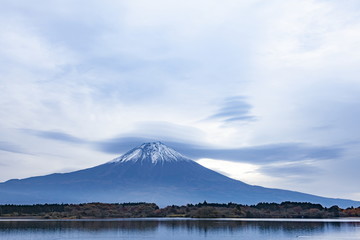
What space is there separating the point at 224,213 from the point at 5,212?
2608 inches

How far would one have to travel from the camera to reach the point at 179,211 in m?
158

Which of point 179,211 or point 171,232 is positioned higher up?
point 179,211

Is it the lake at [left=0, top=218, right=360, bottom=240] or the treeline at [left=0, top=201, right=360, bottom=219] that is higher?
the treeline at [left=0, top=201, right=360, bottom=219]

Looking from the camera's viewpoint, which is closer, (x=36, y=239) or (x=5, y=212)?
(x=36, y=239)

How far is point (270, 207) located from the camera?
14975 centimetres

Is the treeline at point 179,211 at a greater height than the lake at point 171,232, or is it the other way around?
the treeline at point 179,211

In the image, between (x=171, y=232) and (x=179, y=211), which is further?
(x=179, y=211)

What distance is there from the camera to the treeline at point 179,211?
136m

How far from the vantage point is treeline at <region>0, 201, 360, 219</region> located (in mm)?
136500

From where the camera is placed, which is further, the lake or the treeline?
the treeline

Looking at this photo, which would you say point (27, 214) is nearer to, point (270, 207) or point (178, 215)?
point (178, 215)

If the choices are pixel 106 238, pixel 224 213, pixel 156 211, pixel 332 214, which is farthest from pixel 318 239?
pixel 156 211

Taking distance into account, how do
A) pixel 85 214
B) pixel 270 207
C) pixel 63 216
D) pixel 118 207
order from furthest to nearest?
pixel 118 207 → pixel 270 207 → pixel 85 214 → pixel 63 216

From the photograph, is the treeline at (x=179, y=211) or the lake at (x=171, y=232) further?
the treeline at (x=179, y=211)
